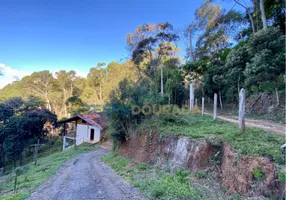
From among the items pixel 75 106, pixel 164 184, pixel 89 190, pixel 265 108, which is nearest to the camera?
pixel 164 184

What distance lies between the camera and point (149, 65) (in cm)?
1991

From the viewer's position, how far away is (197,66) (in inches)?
524

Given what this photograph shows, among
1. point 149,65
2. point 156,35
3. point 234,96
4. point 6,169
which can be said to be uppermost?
point 156,35

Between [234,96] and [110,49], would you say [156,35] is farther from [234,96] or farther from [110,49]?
[234,96]

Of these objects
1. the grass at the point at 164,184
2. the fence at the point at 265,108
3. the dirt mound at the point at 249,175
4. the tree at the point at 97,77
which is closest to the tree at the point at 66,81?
the tree at the point at 97,77

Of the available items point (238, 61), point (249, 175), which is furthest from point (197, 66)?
point (249, 175)

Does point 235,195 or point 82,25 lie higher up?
point 82,25

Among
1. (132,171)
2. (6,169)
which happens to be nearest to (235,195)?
(132,171)

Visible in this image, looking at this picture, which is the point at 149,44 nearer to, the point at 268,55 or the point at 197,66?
the point at 197,66

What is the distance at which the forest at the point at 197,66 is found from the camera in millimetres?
8867

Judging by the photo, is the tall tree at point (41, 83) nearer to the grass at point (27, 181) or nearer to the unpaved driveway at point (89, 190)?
the grass at point (27, 181)

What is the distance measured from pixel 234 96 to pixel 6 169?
85.8 ft

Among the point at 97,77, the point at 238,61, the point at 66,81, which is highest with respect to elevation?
the point at 97,77

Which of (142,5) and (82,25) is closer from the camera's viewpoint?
(142,5)
